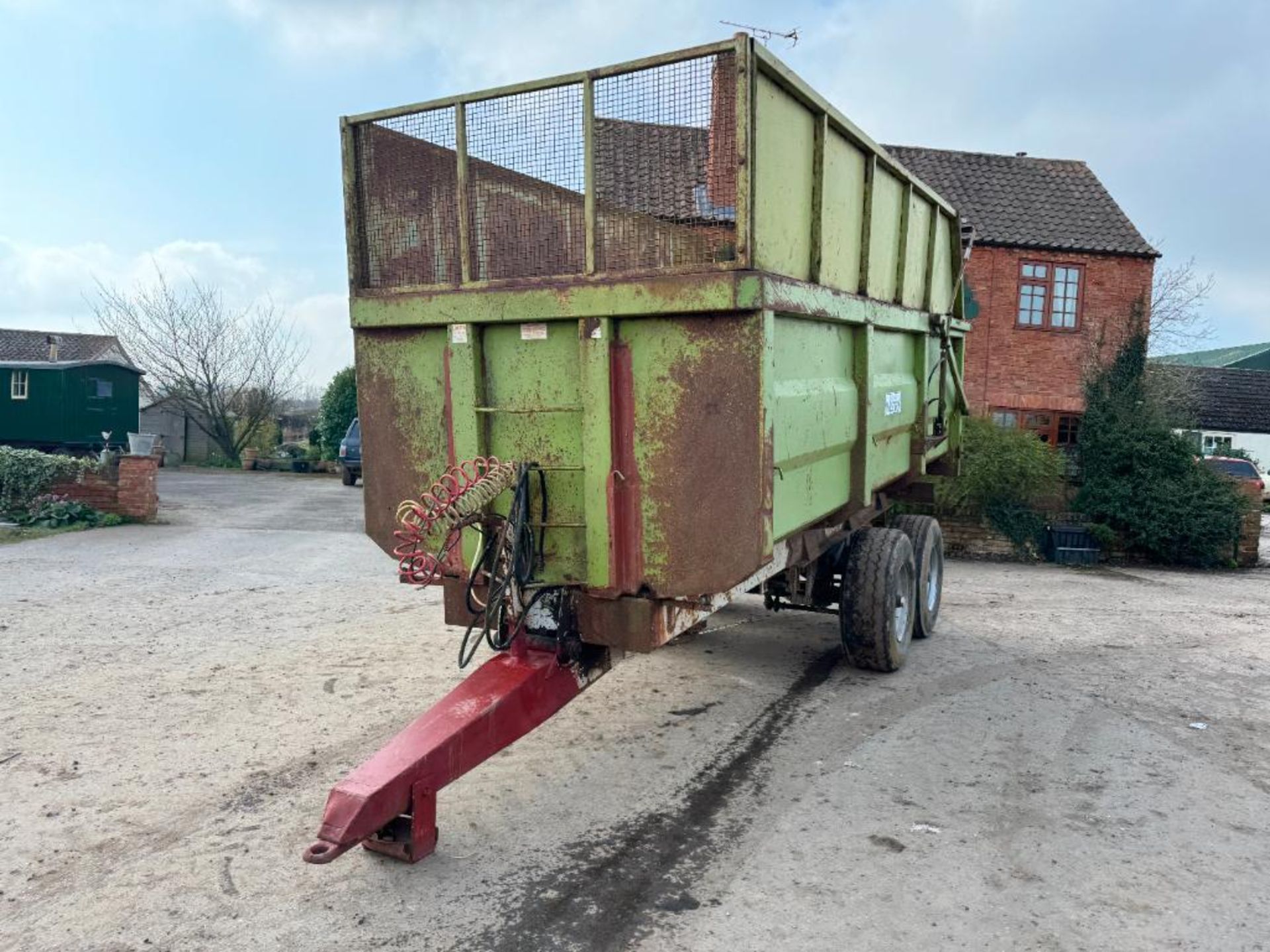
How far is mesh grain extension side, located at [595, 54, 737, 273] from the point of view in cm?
354

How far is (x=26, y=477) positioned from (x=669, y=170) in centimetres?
1183

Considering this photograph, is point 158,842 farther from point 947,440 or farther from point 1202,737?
point 947,440

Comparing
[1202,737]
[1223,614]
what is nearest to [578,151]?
[1202,737]

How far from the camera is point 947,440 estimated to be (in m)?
7.90

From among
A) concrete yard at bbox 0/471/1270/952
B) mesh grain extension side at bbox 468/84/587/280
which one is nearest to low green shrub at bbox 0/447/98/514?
concrete yard at bbox 0/471/1270/952

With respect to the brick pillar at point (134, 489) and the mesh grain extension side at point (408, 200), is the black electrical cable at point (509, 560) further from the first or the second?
the brick pillar at point (134, 489)

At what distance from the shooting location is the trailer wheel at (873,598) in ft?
19.3

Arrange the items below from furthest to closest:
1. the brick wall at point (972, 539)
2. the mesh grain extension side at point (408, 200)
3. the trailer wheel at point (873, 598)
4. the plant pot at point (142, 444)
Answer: the plant pot at point (142, 444) < the brick wall at point (972, 539) < the trailer wheel at point (873, 598) < the mesh grain extension side at point (408, 200)

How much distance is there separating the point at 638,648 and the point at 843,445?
1.78 metres

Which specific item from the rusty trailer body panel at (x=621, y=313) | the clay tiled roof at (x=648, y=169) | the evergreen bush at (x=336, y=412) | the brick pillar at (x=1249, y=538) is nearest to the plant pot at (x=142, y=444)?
the evergreen bush at (x=336, y=412)

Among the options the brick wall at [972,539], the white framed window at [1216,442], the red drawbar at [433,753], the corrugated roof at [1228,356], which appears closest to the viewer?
the red drawbar at [433,753]

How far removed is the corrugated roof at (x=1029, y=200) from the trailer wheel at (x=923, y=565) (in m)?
12.0

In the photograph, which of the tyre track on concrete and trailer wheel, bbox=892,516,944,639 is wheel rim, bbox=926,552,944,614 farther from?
the tyre track on concrete

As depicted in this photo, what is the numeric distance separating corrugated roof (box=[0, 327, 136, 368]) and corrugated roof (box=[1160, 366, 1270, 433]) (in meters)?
→ 31.0
